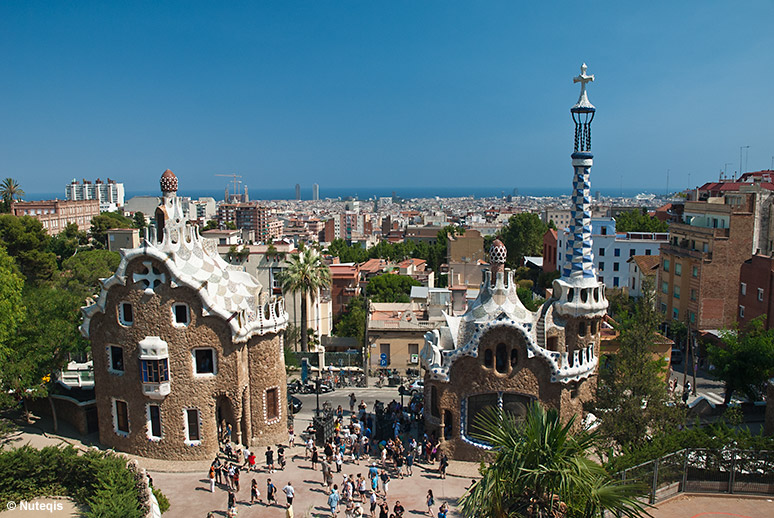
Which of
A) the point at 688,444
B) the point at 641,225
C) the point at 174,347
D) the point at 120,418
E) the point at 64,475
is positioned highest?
the point at 641,225

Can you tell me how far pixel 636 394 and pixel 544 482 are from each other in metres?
11.6

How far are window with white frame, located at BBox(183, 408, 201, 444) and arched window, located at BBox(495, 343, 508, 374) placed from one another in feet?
47.6

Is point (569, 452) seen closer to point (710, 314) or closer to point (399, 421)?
point (399, 421)

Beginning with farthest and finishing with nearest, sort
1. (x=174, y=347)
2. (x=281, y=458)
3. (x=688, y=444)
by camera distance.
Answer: (x=174, y=347) → (x=281, y=458) → (x=688, y=444)

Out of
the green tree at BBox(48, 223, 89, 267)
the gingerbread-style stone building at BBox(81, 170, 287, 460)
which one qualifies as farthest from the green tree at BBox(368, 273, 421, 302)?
the green tree at BBox(48, 223, 89, 267)

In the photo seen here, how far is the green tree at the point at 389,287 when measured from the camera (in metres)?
65.6

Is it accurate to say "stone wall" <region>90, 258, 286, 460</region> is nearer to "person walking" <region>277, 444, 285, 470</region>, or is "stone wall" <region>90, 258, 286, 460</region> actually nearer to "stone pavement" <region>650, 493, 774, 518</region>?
"person walking" <region>277, 444, 285, 470</region>

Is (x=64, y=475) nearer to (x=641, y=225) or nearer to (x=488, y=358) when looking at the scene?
(x=488, y=358)

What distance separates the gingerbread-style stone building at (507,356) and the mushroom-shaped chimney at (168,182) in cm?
1474

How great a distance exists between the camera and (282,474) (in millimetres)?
27766

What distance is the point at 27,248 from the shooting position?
209 ft

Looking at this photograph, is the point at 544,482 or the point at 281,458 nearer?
the point at 544,482

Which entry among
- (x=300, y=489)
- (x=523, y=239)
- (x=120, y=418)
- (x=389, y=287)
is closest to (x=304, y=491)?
(x=300, y=489)

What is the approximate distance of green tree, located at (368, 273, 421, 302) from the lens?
2584 inches
